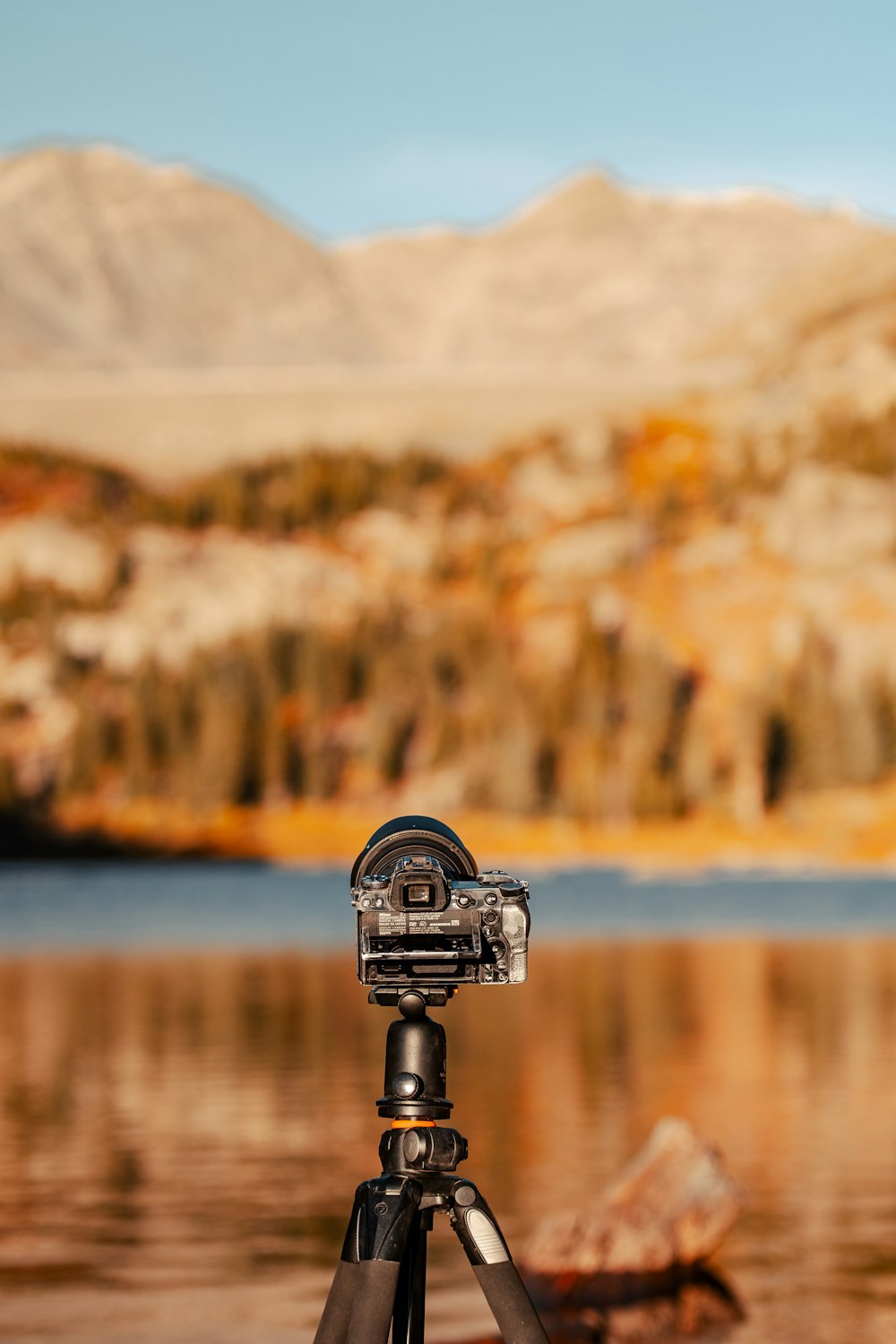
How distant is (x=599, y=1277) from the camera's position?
15438mm

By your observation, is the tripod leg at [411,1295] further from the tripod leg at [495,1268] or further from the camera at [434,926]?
the camera at [434,926]

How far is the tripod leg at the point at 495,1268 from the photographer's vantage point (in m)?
7.82

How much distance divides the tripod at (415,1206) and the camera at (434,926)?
0.16m

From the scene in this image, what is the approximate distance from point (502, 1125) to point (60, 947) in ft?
153

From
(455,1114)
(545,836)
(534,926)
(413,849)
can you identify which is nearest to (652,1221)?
(413,849)

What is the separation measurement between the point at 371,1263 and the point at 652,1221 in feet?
27.7

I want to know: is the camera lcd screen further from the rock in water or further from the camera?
the rock in water

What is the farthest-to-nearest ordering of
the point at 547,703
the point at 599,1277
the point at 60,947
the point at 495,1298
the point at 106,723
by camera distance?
the point at 106,723, the point at 547,703, the point at 60,947, the point at 599,1277, the point at 495,1298

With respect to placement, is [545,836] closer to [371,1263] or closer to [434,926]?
[371,1263]

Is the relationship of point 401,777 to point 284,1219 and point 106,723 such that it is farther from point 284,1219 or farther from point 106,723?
point 284,1219

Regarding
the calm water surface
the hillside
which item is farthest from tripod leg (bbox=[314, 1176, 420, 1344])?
the hillside

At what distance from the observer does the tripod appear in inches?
310

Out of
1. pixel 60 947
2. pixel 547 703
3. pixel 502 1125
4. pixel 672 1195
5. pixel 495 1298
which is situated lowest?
pixel 495 1298

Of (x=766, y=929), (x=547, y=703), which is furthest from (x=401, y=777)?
(x=766, y=929)
